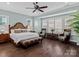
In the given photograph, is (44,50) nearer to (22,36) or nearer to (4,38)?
(22,36)

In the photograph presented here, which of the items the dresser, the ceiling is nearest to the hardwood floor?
the dresser

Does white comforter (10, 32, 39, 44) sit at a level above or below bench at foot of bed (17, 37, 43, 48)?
above

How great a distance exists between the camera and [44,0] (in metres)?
2.78

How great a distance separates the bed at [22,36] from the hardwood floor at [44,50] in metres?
0.14

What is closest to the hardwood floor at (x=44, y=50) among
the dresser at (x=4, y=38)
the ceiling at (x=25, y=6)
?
the dresser at (x=4, y=38)

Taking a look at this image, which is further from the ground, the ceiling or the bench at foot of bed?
the ceiling

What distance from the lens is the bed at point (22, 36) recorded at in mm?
2725

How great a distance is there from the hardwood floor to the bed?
141mm

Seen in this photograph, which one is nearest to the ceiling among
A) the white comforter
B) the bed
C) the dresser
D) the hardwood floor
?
the bed

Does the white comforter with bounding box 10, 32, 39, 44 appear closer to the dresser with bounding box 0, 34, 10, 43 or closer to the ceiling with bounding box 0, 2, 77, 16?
the dresser with bounding box 0, 34, 10, 43

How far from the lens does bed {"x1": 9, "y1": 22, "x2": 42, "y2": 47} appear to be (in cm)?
272

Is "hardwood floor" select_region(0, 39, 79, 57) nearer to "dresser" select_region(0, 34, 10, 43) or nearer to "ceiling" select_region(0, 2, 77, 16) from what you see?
A: "dresser" select_region(0, 34, 10, 43)

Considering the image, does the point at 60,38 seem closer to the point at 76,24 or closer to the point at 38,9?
the point at 76,24

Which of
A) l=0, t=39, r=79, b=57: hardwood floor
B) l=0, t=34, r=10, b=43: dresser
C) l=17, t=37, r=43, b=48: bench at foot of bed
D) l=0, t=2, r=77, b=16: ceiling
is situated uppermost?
l=0, t=2, r=77, b=16: ceiling
